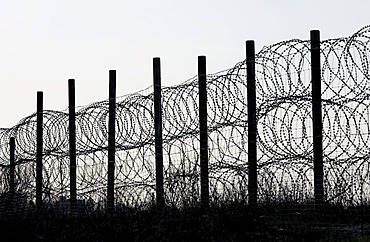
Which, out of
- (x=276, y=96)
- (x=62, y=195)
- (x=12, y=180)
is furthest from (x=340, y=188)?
(x=12, y=180)

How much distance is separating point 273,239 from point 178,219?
77.4 inches

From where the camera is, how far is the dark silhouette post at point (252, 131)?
47.1 ft

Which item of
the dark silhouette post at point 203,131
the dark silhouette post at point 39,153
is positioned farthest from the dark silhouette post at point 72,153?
the dark silhouette post at point 203,131

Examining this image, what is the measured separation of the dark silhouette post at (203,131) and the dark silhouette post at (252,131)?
37.0 inches

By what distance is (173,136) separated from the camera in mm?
16078

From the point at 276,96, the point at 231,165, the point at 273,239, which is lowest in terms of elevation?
the point at 273,239

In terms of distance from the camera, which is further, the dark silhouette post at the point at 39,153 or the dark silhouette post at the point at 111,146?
the dark silhouette post at the point at 39,153

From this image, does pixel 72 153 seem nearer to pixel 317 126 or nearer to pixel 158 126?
pixel 158 126

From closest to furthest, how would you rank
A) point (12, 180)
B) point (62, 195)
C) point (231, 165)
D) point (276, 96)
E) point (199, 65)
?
1. point (276, 96)
2. point (231, 165)
3. point (199, 65)
4. point (62, 195)
5. point (12, 180)

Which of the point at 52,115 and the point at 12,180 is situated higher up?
the point at 52,115

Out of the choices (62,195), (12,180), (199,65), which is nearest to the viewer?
(199,65)

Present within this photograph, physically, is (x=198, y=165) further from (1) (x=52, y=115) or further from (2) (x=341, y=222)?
(1) (x=52, y=115)

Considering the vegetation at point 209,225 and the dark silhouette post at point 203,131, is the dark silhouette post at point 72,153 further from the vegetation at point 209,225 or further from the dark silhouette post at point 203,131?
the dark silhouette post at point 203,131

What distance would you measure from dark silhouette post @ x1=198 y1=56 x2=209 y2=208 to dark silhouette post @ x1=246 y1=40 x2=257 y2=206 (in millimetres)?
941
